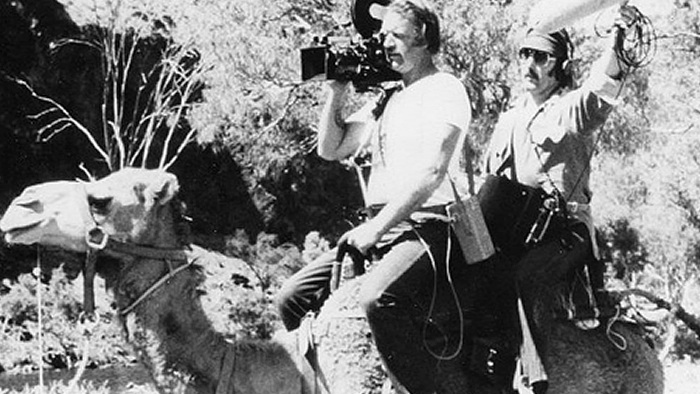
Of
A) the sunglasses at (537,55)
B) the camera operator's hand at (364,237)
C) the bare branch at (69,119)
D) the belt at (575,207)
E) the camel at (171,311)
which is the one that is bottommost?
the bare branch at (69,119)

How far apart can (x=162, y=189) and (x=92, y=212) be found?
0.37 m

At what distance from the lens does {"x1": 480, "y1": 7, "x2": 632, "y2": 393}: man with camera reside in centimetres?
652

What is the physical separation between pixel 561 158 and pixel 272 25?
17.2 metres

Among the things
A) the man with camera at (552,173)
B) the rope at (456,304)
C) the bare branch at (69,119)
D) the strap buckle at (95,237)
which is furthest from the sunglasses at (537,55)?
the bare branch at (69,119)

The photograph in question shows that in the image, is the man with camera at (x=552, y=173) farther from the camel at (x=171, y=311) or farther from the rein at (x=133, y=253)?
the rein at (x=133, y=253)

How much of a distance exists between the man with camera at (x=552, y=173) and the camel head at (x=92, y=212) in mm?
1641

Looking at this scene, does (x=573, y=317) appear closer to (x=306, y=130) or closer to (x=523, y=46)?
(x=523, y=46)

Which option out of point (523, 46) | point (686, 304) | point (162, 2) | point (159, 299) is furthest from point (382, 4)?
point (162, 2)

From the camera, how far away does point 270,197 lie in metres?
36.9

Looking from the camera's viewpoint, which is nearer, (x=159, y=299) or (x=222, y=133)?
(x=159, y=299)

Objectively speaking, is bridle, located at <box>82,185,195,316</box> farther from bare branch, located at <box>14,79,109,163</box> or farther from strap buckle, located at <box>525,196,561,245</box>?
bare branch, located at <box>14,79,109,163</box>

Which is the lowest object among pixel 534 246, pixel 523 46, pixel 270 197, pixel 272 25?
pixel 270 197

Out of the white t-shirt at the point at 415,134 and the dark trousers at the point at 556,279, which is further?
the dark trousers at the point at 556,279

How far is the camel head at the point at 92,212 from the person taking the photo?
249 inches
